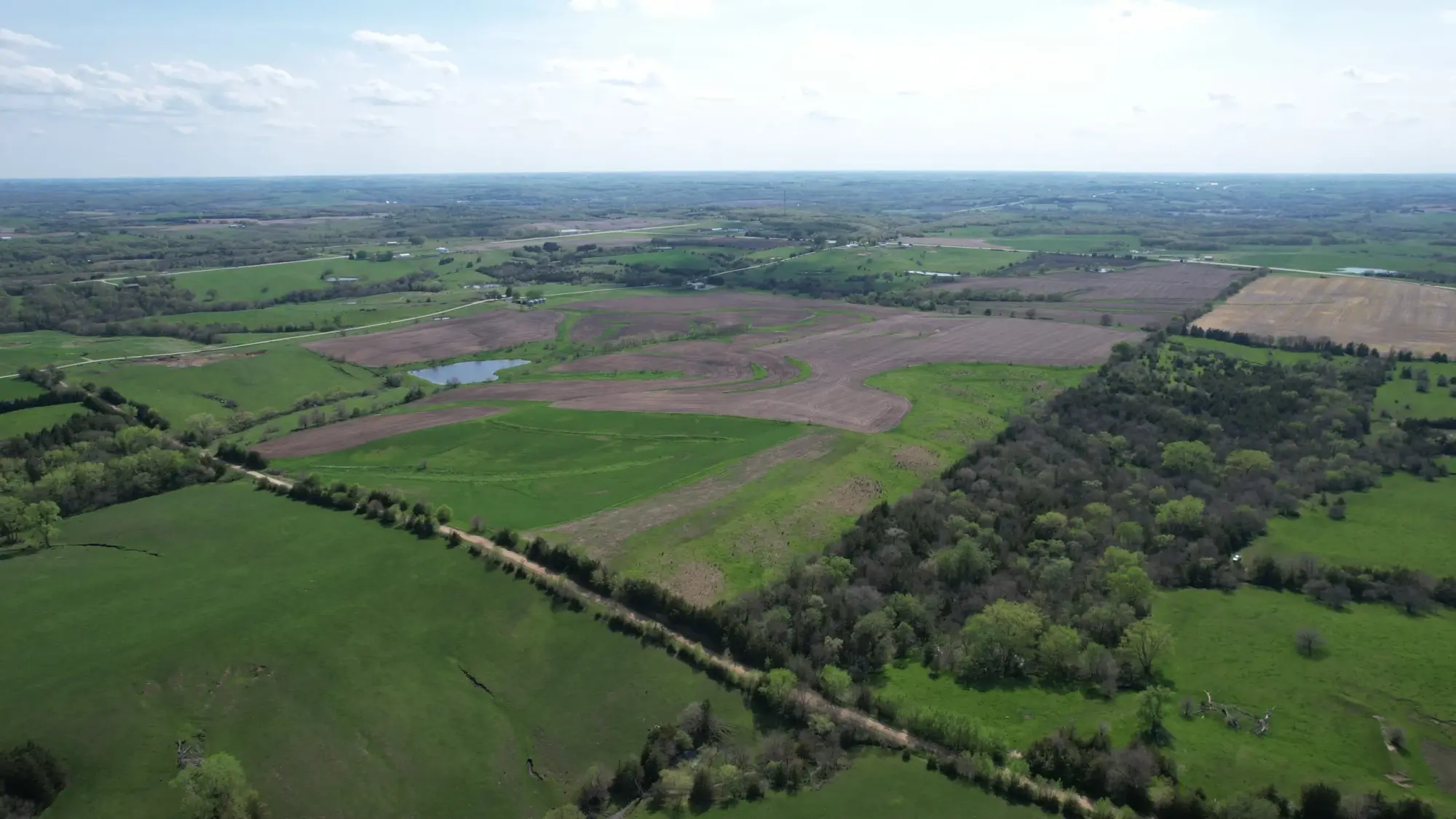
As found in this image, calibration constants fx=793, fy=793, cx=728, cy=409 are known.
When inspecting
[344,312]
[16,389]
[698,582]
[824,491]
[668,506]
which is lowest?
[698,582]

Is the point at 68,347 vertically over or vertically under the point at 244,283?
under

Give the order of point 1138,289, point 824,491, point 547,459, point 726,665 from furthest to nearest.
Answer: point 1138,289
point 547,459
point 824,491
point 726,665

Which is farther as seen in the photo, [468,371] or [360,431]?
[468,371]

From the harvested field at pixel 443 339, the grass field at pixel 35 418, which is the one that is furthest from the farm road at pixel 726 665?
the harvested field at pixel 443 339

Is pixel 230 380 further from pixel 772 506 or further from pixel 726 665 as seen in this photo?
pixel 726 665

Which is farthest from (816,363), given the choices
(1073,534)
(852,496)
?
(1073,534)

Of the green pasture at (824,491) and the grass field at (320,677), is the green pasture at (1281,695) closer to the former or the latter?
the grass field at (320,677)

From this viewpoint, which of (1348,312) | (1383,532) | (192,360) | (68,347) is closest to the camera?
(1383,532)

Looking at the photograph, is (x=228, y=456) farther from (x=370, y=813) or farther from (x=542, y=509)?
(x=370, y=813)
